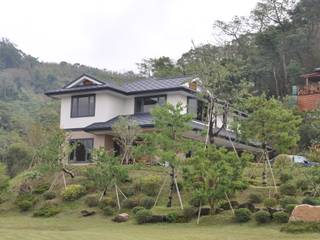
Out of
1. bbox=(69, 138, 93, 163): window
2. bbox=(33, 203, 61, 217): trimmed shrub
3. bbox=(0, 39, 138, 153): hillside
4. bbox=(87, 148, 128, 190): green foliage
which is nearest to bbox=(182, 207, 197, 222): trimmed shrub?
bbox=(87, 148, 128, 190): green foliage

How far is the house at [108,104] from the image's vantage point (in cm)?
3111

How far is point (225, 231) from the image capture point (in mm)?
16234

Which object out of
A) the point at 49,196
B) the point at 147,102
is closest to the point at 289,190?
the point at 49,196

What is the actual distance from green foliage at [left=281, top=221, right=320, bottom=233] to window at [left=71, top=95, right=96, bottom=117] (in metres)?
18.3

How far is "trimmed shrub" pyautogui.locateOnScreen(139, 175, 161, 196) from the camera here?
2312 cm

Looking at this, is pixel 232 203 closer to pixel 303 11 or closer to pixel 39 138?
pixel 39 138

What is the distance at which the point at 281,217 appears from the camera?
17141 millimetres

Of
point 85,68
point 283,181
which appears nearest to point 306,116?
point 283,181

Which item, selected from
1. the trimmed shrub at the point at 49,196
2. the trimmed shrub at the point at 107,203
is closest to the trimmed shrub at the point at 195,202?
the trimmed shrub at the point at 107,203

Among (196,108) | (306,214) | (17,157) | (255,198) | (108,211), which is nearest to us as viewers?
(306,214)

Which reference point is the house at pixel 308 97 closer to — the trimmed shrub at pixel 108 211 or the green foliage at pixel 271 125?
the green foliage at pixel 271 125

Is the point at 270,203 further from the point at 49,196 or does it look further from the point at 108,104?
the point at 108,104

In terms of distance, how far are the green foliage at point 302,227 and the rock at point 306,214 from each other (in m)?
0.29

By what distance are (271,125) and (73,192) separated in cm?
889
